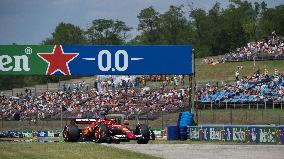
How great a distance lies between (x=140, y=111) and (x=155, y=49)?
14193mm

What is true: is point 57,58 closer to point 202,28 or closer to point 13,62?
point 13,62

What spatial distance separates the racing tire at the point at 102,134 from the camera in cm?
2953

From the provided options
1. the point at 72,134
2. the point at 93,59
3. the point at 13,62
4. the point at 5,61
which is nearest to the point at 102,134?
the point at 72,134

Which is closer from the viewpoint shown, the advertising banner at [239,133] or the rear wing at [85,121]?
the rear wing at [85,121]

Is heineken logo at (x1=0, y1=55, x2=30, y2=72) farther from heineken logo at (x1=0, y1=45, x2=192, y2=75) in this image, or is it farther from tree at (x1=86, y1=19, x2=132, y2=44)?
tree at (x1=86, y1=19, x2=132, y2=44)

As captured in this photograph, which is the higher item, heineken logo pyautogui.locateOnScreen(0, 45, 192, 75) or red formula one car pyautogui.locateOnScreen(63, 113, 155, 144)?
heineken logo pyautogui.locateOnScreen(0, 45, 192, 75)

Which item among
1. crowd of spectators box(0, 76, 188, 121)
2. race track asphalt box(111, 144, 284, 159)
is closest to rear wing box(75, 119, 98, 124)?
race track asphalt box(111, 144, 284, 159)

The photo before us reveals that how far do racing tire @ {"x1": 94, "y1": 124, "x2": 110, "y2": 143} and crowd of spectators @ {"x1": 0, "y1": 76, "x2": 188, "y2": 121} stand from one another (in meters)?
18.4

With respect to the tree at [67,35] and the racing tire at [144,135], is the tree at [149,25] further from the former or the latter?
the racing tire at [144,135]

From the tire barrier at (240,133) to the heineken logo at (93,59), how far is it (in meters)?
3.39

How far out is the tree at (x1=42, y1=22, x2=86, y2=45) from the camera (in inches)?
5113

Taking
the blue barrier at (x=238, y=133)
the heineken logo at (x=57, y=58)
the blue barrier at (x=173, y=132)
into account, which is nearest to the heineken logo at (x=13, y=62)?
the heineken logo at (x=57, y=58)

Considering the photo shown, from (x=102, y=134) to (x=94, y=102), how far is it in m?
23.4

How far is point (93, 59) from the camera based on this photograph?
36531 millimetres
